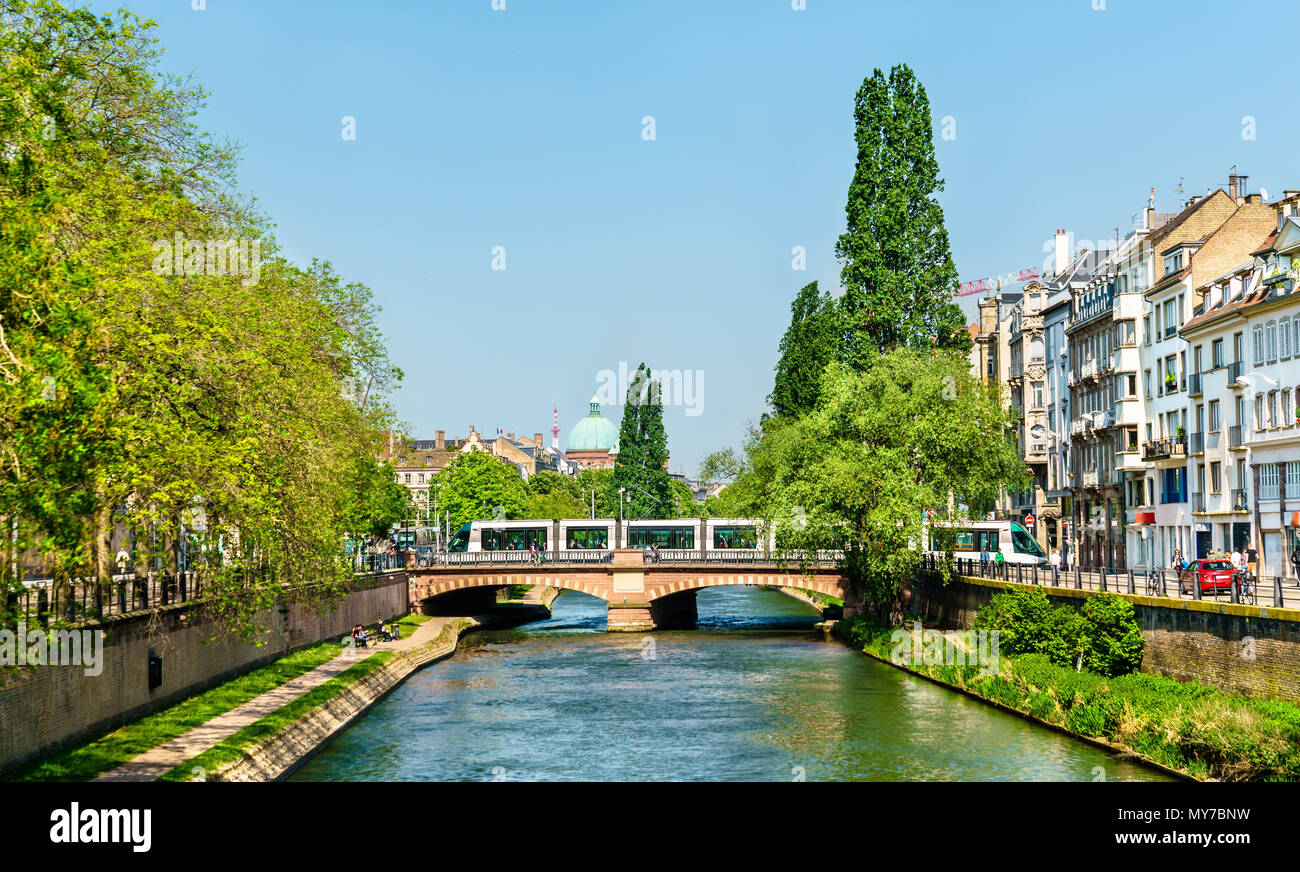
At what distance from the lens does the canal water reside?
3997 cm

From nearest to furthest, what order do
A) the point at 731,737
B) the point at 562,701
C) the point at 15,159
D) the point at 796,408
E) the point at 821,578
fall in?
the point at 15,159 < the point at 731,737 < the point at 562,701 < the point at 821,578 < the point at 796,408

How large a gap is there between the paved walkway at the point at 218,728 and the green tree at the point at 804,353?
149 ft

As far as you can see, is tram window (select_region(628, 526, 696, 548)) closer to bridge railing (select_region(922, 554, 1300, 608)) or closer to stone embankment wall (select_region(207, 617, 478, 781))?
stone embankment wall (select_region(207, 617, 478, 781))

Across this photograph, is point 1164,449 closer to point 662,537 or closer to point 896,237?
point 896,237

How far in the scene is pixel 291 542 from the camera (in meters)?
42.7

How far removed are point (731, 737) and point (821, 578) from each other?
42806mm

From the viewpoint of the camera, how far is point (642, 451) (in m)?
146

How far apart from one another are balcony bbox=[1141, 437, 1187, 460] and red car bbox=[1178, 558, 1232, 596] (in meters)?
26.8

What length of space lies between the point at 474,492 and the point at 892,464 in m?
87.4

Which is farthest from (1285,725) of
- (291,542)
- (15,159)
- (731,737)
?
(15,159)

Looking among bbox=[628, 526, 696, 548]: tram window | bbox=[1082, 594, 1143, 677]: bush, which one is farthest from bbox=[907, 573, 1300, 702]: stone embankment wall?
bbox=[628, 526, 696, 548]: tram window

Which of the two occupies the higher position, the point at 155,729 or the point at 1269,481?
the point at 1269,481

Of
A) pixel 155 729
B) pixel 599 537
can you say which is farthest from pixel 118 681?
pixel 599 537
